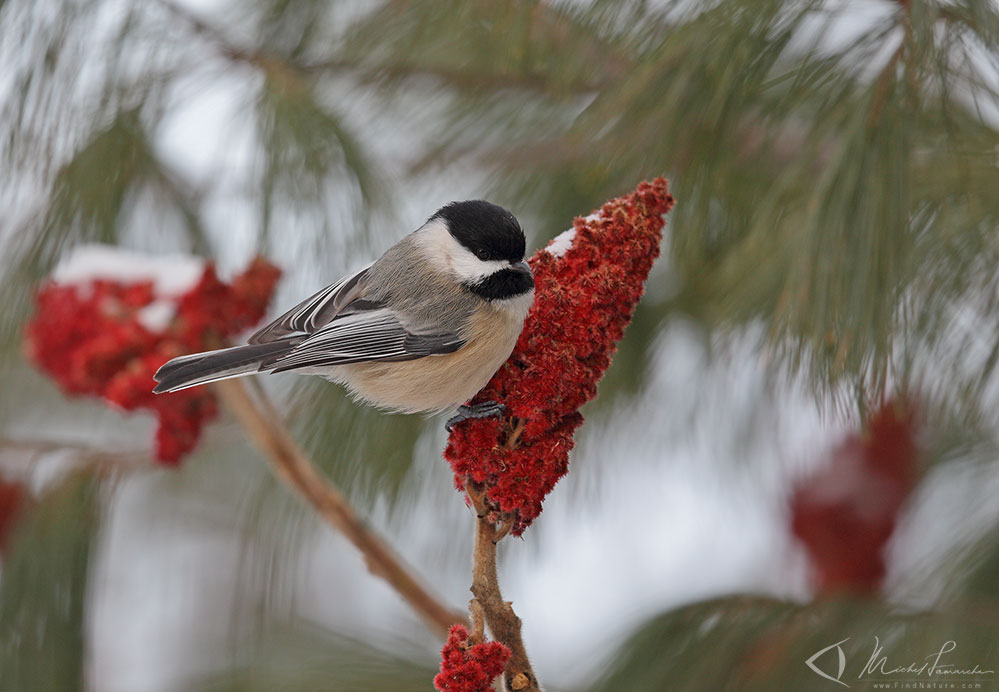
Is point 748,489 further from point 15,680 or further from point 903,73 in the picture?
point 15,680

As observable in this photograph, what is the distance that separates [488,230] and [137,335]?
22.9 inches

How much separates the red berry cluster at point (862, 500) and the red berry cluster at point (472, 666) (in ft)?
3.01

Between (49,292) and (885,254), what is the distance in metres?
1.10

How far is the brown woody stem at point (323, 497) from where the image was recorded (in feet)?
3.24

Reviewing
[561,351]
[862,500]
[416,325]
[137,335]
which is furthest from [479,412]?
[862,500]

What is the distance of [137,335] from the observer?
128 centimetres

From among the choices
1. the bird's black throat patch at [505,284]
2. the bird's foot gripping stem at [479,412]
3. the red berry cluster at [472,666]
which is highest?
the bird's black throat patch at [505,284]

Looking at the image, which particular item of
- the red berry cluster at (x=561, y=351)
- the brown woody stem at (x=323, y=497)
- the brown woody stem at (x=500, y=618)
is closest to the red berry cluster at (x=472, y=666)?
the brown woody stem at (x=500, y=618)

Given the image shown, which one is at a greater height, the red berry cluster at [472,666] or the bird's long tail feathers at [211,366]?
the bird's long tail feathers at [211,366]

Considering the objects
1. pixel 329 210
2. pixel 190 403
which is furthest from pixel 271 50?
pixel 190 403

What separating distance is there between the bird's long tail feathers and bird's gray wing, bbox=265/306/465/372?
0.10 ft

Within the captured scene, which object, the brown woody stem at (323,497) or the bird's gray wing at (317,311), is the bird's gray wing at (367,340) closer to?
the bird's gray wing at (317,311)

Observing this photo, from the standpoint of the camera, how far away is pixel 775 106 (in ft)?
3.14

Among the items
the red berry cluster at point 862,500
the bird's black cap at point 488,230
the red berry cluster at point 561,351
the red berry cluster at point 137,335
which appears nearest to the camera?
the red berry cluster at point 561,351
